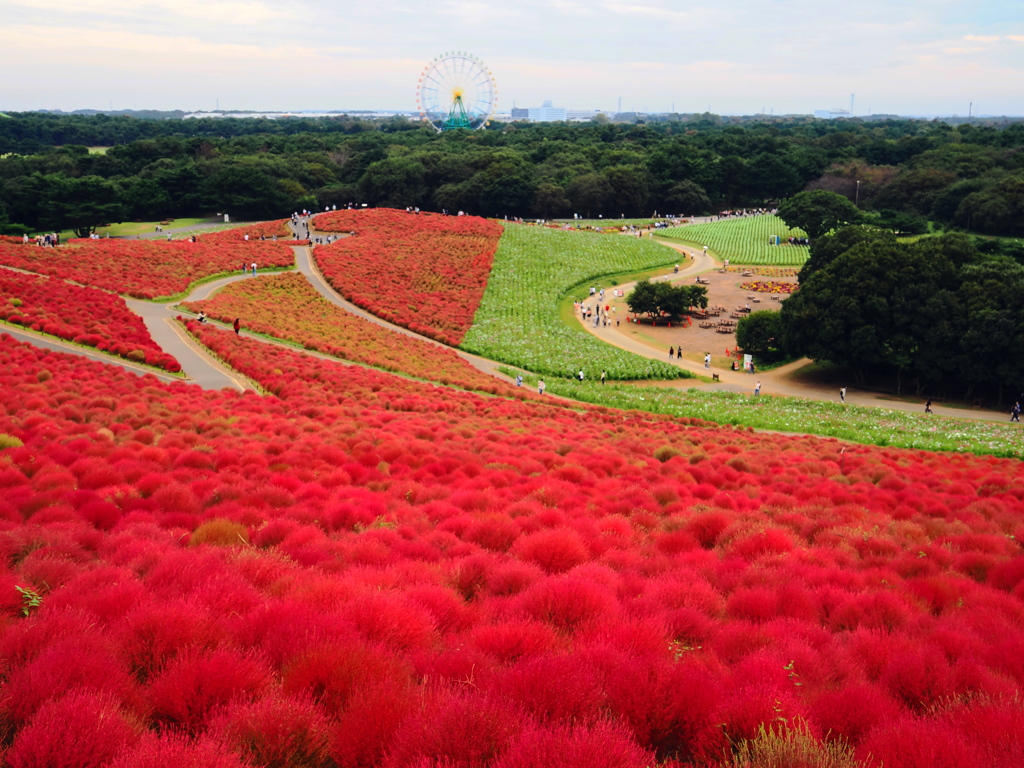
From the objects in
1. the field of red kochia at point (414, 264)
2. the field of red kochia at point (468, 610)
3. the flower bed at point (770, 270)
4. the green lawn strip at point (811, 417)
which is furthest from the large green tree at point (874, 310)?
the flower bed at point (770, 270)

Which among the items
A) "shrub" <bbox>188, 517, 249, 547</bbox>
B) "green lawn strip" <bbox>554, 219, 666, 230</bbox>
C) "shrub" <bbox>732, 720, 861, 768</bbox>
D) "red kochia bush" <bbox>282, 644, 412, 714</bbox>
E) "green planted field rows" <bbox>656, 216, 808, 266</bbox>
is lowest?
"shrub" <bbox>188, 517, 249, 547</bbox>

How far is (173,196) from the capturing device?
302ft

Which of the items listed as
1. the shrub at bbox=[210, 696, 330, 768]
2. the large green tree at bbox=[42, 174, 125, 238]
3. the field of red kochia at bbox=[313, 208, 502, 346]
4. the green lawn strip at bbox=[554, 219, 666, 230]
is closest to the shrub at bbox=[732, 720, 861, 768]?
the shrub at bbox=[210, 696, 330, 768]

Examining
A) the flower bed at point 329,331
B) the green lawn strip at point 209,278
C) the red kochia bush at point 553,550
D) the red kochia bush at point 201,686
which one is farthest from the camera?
the green lawn strip at point 209,278

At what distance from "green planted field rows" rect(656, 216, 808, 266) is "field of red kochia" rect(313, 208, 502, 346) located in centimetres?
3064

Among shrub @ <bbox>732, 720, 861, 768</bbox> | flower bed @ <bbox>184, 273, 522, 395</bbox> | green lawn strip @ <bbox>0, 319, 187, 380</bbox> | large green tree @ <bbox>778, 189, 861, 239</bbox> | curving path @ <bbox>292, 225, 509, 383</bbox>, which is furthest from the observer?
large green tree @ <bbox>778, 189, 861, 239</bbox>

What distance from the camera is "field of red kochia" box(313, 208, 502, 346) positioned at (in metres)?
52.4

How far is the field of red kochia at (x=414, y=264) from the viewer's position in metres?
52.4

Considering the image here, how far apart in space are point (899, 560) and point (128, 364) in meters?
26.6

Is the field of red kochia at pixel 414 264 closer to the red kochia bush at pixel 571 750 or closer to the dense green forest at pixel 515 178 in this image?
the dense green forest at pixel 515 178

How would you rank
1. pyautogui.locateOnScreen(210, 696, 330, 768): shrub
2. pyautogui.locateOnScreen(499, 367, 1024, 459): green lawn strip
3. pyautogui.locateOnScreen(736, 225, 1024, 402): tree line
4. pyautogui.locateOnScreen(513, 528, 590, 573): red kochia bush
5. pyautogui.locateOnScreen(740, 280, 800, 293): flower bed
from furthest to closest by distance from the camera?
pyautogui.locateOnScreen(740, 280, 800, 293): flower bed
pyautogui.locateOnScreen(736, 225, 1024, 402): tree line
pyautogui.locateOnScreen(499, 367, 1024, 459): green lawn strip
pyautogui.locateOnScreen(513, 528, 590, 573): red kochia bush
pyautogui.locateOnScreen(210, 696, 330, 768): shrub

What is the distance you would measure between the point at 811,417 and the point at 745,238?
69.6 m

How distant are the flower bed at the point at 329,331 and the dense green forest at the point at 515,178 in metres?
43.3

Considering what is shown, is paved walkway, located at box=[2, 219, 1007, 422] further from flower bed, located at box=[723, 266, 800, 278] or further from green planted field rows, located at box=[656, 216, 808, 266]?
green planted field rows, located at box=[656, 216, 808, 266]
